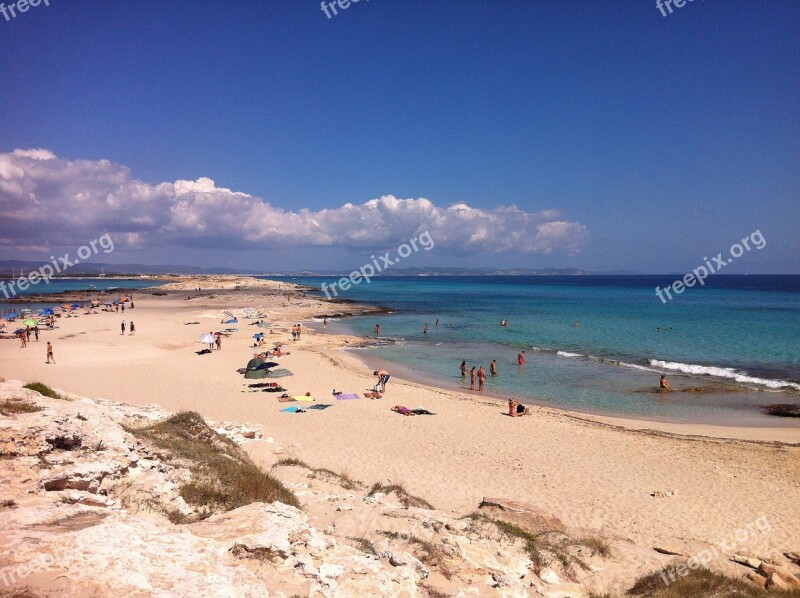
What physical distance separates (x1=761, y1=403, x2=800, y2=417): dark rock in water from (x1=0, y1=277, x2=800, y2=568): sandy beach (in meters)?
2.53

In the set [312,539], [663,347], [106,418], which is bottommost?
[663,347]

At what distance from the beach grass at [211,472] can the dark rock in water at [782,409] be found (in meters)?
21.3

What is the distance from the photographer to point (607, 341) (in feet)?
120

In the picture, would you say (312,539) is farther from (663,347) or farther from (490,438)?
(663,347)

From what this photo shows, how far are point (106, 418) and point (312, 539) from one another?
5.01 m

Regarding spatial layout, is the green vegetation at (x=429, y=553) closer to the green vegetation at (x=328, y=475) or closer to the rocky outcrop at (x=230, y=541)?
the rocky outcrop at (x=230, y=541)

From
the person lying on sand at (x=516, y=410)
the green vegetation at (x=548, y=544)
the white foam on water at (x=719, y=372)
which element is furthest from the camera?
the white foam on water at (x=719, y=372)

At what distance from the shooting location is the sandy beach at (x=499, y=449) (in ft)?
33.0

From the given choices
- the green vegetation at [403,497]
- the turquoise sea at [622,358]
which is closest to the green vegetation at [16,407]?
the green vegetation at [403,497]

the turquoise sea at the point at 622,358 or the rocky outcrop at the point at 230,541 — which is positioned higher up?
the rocky outcrop at the point at 230,541

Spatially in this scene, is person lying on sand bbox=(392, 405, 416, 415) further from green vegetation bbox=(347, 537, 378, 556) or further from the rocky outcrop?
green vegetation bbox=(347, 537, 378, 556)

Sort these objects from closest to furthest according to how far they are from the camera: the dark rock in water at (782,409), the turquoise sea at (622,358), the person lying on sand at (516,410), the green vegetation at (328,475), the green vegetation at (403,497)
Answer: the green vegetation at (403,497), the green vegetation at (328,475), the person lying on sand at (516,410), the dark rock in water at (782,409), the turquoise sea at (622,358)

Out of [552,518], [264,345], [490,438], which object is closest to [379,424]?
[490,438]

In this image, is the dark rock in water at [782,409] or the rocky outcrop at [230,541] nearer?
the rocky outcrop at [230,541]
